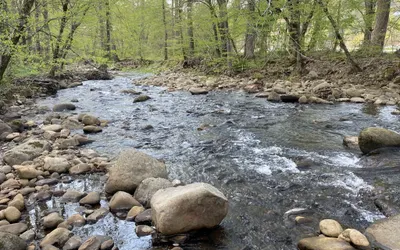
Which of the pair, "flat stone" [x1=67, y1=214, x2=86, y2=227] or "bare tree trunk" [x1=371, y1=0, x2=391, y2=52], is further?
"bare tree trunk" [x1=371, y1=0, x2=391, y2=52]

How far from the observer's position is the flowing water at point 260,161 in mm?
3180

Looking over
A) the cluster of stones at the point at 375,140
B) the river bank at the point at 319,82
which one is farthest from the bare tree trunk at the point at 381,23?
the cluster of stones at the point at 375,140

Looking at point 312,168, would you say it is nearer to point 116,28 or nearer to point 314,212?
point 314,212

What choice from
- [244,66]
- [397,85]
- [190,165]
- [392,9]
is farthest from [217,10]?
[190,165]

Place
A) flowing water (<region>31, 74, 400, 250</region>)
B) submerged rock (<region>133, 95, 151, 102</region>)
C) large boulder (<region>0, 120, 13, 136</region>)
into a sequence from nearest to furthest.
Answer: flowing water (<region>31, 74, 400, 250</region>), large boulder (<region>0, 120, 13, 136</region>), submerged rock (<region>133, 95, 151, 102</region>)

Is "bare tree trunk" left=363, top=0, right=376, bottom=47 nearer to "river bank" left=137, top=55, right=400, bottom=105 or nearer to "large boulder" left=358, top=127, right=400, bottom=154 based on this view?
"river bank" left=137, top=55, right=400, bottom=105

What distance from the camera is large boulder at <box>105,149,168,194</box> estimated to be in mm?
4008

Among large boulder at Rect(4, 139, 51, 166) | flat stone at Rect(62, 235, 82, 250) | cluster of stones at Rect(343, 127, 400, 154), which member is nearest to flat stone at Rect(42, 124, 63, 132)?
large boulder at Rect(4, 139, 51, 166)

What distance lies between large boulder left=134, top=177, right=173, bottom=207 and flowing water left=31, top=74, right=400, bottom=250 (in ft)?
1.45

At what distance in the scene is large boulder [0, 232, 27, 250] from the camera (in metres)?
2.62

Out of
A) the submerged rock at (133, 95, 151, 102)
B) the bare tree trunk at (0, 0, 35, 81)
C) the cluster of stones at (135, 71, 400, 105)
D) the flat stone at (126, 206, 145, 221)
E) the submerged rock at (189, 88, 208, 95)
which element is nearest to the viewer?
the flat stone at (126, 206, 145, 221)

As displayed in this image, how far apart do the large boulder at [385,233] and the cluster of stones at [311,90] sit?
6.54 metres

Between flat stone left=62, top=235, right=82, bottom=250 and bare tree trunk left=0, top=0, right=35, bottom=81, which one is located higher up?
bare tree trunk left=0, top=0, right=35, bottom=81

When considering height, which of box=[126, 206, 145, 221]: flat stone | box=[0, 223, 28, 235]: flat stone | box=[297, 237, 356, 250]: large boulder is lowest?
box=[126, 206, 145, 221]: flat stone
